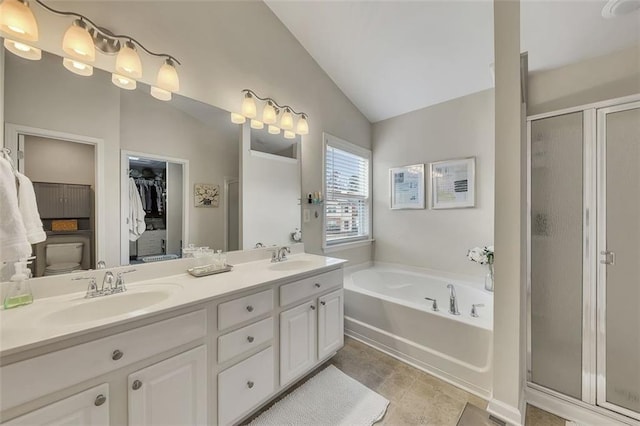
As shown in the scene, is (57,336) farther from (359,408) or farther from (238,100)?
(238,100)

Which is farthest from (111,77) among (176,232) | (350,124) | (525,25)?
(525,25)

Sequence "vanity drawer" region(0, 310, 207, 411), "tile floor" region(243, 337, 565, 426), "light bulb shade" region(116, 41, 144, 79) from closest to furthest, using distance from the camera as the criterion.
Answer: "vanity drawer" region(0, 310, 207, 411) → "light bulb shade" region(116, 41, 144, 79) → "tile floor" region(243, 337, 565, 426)

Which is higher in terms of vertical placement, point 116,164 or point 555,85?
point 555,85

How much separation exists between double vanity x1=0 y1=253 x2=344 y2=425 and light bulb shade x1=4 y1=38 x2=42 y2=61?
1.09 meters

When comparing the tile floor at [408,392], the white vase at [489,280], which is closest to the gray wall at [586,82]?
the white vase at [489,280]

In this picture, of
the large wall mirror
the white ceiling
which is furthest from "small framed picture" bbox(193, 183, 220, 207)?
the white ceiling

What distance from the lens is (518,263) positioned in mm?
1346

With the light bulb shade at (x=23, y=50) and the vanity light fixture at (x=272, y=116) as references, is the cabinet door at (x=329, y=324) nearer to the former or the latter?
the vanity light fixture at (x=272, y=116)

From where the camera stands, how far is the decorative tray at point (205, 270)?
1.52 metres

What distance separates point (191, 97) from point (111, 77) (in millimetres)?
431

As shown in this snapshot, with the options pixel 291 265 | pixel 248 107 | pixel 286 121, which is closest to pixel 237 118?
pixel 248 107

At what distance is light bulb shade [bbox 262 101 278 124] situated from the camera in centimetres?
209

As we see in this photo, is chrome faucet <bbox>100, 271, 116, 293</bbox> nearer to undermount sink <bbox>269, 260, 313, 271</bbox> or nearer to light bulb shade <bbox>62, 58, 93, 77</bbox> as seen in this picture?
undermount sink <bbox>269, 260, 313, 271</bbox>

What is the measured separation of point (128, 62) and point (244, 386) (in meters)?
1.94
